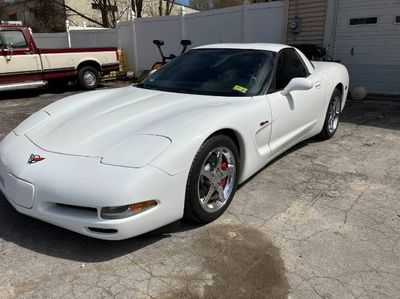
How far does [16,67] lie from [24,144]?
8.39 metres

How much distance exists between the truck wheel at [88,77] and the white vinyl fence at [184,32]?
315 cm

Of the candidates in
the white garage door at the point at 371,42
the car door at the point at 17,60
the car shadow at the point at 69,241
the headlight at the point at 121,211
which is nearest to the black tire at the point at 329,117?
the car shadow at the point at 69,241

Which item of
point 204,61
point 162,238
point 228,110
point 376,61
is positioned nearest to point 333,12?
→ point 376,61

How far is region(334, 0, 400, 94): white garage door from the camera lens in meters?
8.97

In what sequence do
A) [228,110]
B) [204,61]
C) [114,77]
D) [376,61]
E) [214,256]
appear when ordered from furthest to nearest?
[114,77]
[376,61]
[204,61]
[228,110]
[214,256]

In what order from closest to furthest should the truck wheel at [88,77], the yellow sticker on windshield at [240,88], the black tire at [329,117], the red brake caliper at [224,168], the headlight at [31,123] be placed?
the red brake caliper at [224,168] < the headlight at [31,123] < the yellow sticker on windshield at [240,88] < the black tire at [329,117] < the truck wheel at [88,77]

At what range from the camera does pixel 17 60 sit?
10.4 m

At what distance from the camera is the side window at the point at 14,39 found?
1027 centimetres

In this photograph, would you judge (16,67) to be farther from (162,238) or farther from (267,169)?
(162,238)

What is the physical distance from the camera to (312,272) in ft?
8.41

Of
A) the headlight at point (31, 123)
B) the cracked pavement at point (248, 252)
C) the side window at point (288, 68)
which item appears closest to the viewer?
the cracked pavement at point (248, 252)

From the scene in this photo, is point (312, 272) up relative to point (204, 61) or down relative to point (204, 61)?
down

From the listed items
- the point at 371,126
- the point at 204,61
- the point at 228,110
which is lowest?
the point at 371,126

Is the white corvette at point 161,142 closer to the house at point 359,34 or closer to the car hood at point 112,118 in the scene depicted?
the car hood at point 112,118
